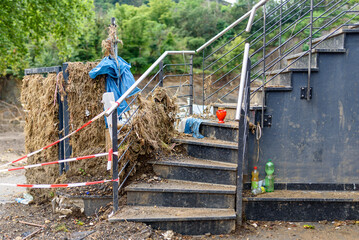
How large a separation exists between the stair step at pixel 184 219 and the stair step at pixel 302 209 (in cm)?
51

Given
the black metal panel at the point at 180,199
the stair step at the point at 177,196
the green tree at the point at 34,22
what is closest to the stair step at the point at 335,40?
the stair step at the point at 177,196

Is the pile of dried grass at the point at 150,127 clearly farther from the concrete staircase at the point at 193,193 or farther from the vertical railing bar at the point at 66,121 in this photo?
the vertical railing bar at the point at 66,121

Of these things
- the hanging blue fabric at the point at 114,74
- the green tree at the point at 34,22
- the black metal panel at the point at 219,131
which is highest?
the green tree at the point at 34,22

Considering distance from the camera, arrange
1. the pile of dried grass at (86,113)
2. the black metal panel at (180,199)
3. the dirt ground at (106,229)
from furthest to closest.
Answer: the pile of dried grass at (86,113)
the black metal panel at (180,199)
the dirt ground at (106,229)

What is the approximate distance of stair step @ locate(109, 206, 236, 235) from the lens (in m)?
3.67

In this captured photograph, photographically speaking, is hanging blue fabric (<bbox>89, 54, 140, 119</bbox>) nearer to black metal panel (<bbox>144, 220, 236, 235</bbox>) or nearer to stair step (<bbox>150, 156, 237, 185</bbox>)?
stair step (<bbox>150, 156, 237, 185</bbox>)

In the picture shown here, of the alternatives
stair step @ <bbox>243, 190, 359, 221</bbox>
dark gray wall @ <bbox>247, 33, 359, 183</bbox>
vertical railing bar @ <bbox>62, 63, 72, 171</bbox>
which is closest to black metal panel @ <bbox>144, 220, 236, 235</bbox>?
stair step @ <bbox>243, 190, 359, 221</bbox>

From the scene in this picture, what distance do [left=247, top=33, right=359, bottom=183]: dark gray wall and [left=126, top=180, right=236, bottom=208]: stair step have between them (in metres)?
0.82

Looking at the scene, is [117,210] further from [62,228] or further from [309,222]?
[309,222]

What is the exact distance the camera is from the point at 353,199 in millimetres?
4203

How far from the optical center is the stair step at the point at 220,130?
4520 mm

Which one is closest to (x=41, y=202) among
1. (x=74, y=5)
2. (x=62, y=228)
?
(x=62, y=228)

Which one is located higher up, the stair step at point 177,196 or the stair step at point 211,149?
the stair step at point 211,149

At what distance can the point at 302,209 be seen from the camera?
421 cm
